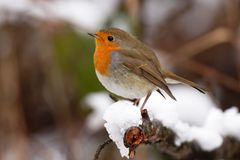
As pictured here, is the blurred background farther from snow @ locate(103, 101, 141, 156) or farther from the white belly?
snow @ locate(103, 101, 141, 156)

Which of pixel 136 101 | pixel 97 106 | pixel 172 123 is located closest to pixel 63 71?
pixel 97 106

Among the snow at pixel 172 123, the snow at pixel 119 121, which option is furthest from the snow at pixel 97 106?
the snow at pixel 119 121

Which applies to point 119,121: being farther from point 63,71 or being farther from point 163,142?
point 63,71

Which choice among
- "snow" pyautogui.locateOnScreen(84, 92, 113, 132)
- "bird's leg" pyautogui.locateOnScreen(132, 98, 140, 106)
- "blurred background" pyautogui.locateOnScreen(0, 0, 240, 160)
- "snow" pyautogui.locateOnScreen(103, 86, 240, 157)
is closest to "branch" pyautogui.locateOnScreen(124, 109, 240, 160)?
"snow" pyautogui.locateOnScreen(103, 86, 240, 157)

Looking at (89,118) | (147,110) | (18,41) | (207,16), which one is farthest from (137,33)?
(147,110)

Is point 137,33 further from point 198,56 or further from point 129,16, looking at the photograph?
point 198,56

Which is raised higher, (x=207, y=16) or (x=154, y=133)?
(x=207, y=16)
